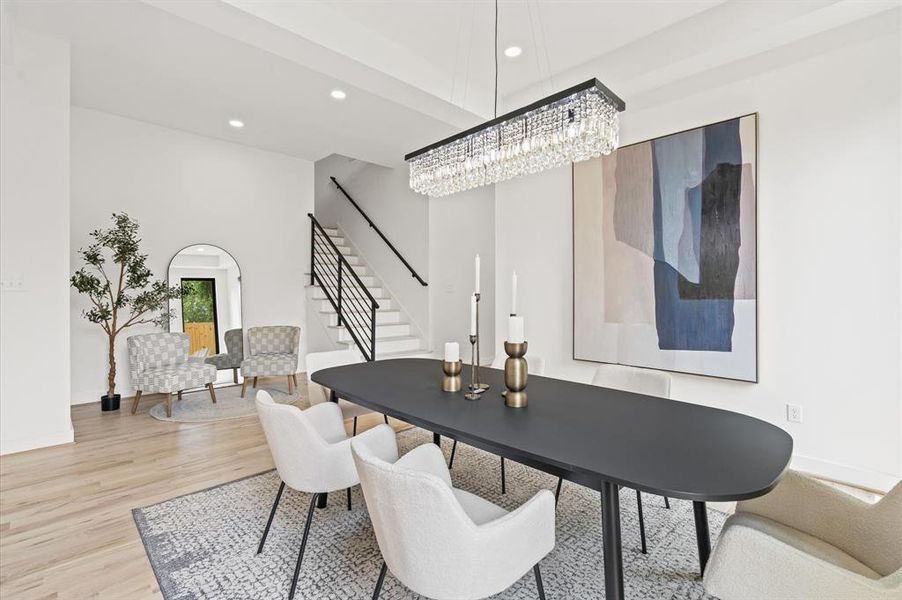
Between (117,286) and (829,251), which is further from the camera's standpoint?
(117,286)

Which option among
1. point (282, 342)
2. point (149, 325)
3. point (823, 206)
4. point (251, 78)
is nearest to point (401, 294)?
point (282, 342)

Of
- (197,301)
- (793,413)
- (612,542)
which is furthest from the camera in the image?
(197,301)

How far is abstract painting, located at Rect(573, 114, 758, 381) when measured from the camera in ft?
9.78

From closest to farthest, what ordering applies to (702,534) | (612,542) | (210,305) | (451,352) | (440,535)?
(440,535) < (612,542) < (702,534) < (451,352) < (210,305)

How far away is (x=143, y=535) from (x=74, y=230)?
3803 mm

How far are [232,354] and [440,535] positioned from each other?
5.07m

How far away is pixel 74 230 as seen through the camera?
445 cm

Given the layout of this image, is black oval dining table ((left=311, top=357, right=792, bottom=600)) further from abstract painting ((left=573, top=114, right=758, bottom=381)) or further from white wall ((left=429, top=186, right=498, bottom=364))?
white wall ((left=429, top=186, right=498, bottom=364))

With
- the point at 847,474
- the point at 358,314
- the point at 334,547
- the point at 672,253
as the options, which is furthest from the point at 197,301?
the point at 847,474

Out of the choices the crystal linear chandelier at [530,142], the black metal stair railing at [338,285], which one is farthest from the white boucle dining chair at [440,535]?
the black metal stair railing at [338,285]

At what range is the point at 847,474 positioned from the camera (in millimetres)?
2674

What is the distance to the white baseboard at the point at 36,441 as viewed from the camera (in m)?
3.12

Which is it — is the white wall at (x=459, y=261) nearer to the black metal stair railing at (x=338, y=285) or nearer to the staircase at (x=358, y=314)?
the staircase at (x=358, y=314)

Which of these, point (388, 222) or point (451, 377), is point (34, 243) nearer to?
point (451, 377)
